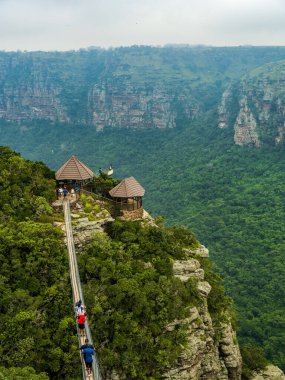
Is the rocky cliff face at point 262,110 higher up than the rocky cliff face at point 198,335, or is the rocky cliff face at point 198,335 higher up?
the rocky cliff face at point 262,110

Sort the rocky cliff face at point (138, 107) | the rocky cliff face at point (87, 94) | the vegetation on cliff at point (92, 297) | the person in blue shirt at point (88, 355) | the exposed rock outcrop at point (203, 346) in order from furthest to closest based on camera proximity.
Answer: the rocky cliff face at point (87, 94), the rocky cliff face at point (138, 107), the exposed rock outcrop at point (203, 346), the vegetation on cliff at point (92, 297), the person in blue shirt at point (88, 355)

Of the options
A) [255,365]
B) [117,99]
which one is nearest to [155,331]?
[255,365]

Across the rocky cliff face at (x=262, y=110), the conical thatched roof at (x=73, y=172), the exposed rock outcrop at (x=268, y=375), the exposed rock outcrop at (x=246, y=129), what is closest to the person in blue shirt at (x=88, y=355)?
the conical thatched roof at (x=73, y=172)

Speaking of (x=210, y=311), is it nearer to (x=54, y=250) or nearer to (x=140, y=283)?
(x=140, y=283)

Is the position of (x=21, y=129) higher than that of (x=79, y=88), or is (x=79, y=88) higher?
(x=79, y=88)

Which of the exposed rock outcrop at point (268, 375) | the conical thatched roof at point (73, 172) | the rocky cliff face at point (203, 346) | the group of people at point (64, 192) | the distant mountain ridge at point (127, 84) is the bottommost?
the exposed rock outcrop at point (268, 375)

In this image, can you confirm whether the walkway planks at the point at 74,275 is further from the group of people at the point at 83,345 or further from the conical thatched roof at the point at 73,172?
the conical thatched roof at the point at 73,172

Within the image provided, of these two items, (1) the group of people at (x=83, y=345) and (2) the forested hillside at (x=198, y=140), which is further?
(2) the forested hillside at (x=198, y=140)

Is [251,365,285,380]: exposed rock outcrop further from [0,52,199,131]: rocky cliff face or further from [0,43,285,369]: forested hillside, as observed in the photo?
[0,52,199,131]: rocky cliff face
